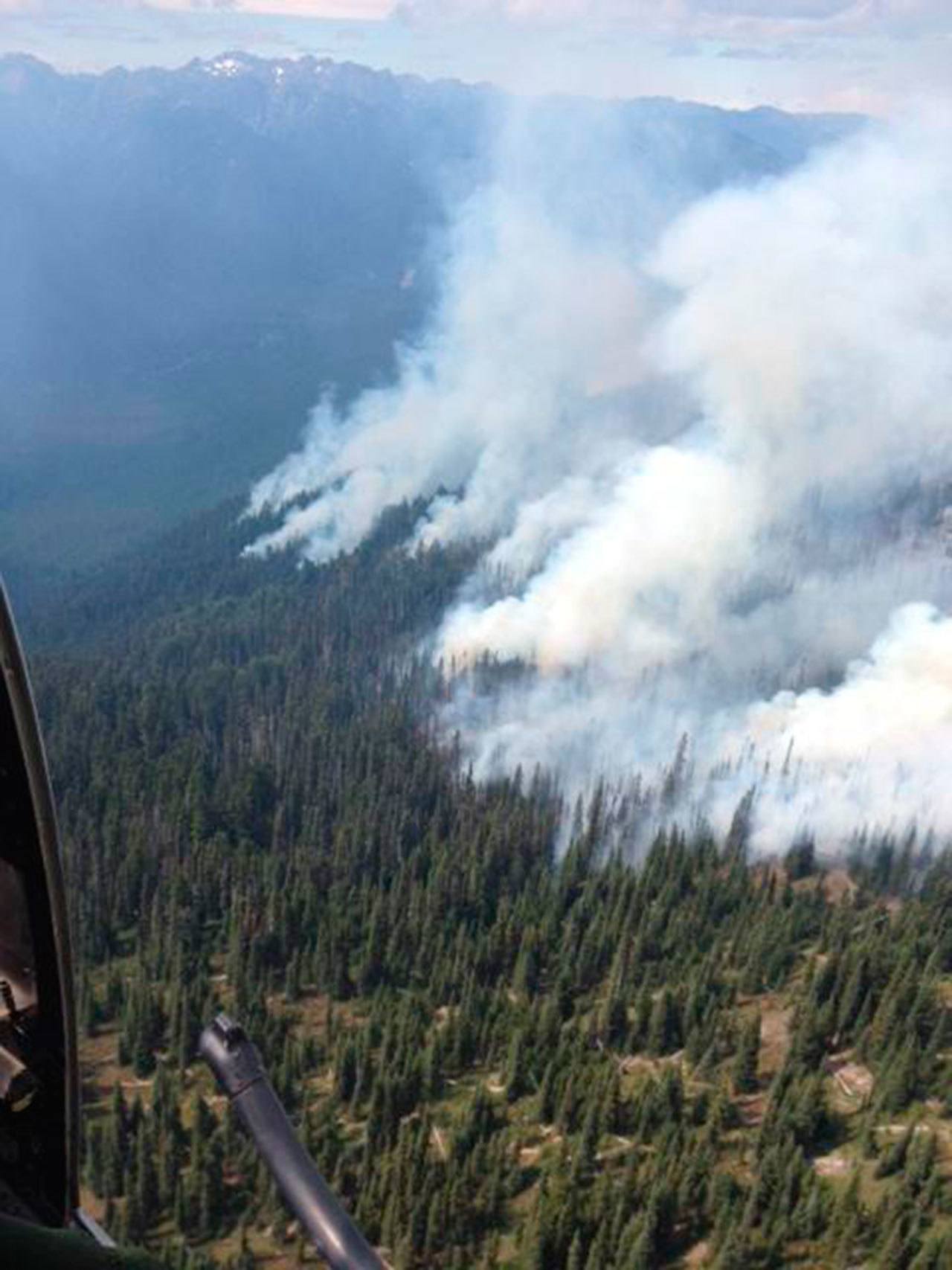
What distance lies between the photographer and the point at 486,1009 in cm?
7906

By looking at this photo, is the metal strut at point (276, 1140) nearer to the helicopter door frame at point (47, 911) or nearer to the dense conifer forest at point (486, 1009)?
the helicopter door frame at point (47, 911)

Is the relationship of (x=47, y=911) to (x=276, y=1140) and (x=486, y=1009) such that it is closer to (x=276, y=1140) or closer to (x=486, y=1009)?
(x=276, y=1140)

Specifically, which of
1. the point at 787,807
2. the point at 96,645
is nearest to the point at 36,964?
→ the point at 787,807

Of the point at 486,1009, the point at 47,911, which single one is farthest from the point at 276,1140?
the point at 486,1009

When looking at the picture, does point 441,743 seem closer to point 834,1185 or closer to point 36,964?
point 834,1185

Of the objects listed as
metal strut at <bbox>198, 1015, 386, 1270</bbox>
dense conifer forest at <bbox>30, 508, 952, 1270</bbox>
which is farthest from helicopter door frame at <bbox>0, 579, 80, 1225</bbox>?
dense conifer forest at <bbox>30, 508, 952, 1270</bbox>

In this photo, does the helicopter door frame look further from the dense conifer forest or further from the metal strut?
the dense conifer forest

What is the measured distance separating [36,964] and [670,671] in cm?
17898

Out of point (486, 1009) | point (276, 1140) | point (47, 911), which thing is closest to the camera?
point (47, 911)

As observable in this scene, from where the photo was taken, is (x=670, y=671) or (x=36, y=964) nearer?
(x=36, y=964)

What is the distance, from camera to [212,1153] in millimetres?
61094

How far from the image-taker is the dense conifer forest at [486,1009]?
5647 cm

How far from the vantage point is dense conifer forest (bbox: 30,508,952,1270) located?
56.5 m

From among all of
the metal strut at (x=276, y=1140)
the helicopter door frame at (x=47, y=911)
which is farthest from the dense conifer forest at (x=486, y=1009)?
the helicopter door frame at (x=47, y=911)
